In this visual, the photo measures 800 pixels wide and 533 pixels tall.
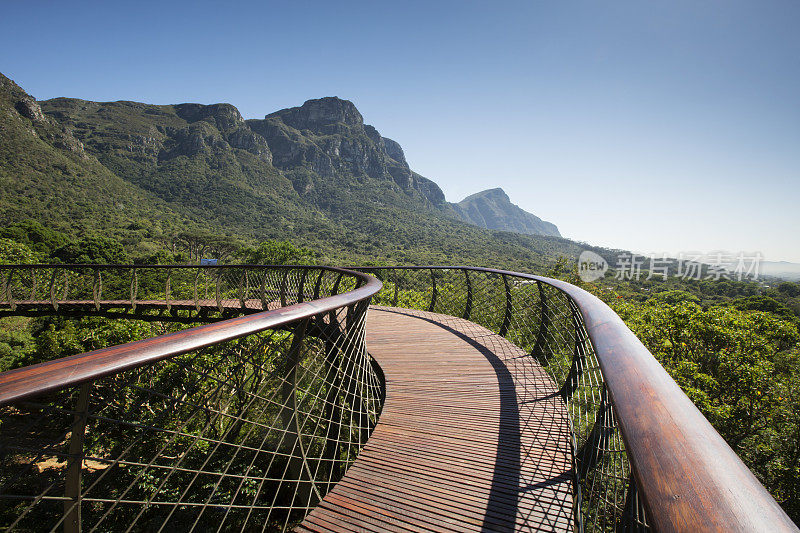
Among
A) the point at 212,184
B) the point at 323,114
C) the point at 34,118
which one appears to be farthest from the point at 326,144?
the point at 34,118

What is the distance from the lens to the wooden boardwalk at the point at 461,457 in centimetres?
173

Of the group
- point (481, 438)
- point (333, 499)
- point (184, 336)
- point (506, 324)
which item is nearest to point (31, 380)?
point (184, 336)

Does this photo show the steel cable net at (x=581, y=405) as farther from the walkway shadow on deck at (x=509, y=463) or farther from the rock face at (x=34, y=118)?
the rock face at (x=34, y=118)

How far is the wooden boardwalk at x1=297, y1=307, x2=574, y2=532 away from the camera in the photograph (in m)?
1.73

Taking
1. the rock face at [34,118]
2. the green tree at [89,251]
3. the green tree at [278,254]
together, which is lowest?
the green tree at [89,251]

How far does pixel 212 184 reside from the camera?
258 feet

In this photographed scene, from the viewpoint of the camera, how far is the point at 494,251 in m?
75.6

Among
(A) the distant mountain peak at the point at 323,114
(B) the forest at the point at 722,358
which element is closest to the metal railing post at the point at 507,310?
(B) the forest at the point at 722,358

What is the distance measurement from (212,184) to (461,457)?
295 ft

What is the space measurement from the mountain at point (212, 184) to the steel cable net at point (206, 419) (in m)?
46.7

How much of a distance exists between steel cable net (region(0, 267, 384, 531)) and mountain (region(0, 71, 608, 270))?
153 ft

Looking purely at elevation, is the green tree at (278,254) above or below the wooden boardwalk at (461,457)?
below

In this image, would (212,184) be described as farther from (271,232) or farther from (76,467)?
(76,467)

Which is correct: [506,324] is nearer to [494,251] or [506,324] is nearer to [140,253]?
[140,253]
